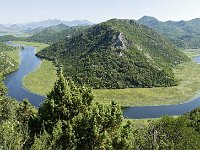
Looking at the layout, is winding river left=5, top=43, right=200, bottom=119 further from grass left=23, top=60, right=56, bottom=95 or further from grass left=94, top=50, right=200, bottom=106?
grass left=94, top=50, right=200, bottom=106

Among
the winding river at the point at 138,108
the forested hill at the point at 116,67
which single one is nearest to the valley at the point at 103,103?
the winding river at the point at 138,108

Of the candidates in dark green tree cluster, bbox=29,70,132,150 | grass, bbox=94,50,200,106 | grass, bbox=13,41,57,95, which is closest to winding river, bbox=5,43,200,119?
grass, bbox=13,41,57,95

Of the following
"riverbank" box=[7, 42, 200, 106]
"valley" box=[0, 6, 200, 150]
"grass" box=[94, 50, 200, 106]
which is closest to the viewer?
"valley" box=[0, 6, 200, 150]

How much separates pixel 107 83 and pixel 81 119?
111815mm

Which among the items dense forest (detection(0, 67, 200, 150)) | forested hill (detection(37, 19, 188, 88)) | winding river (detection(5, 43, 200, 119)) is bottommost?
winding river (detection(5, 43, 200, 119))

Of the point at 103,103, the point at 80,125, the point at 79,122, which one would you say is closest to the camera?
the point at 80,125

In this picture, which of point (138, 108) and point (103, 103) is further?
point (138, 108)

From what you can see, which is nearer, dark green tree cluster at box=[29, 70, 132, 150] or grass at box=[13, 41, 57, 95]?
dark green tree cluster at box=[29, 70, 132, 150]

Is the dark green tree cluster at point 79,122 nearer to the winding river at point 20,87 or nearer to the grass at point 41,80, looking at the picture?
the winding river at point 20,87

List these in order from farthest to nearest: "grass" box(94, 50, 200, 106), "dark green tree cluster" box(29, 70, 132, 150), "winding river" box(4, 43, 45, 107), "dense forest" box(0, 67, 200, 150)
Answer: "winding river" box(4, 43, 45, 107) < "grass" box(94, 50, 200, 106) < "dark green tree cluster" box(29, 70, 132, 150) < "dense forest" box(0, 67, 200, 150)

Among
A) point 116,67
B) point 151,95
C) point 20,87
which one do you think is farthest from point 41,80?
point 151,95

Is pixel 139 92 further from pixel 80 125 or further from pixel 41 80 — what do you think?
pixel 80 125

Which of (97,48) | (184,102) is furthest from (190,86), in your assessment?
(97,48)

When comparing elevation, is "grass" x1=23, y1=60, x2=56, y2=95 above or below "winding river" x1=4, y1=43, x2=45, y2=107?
above
